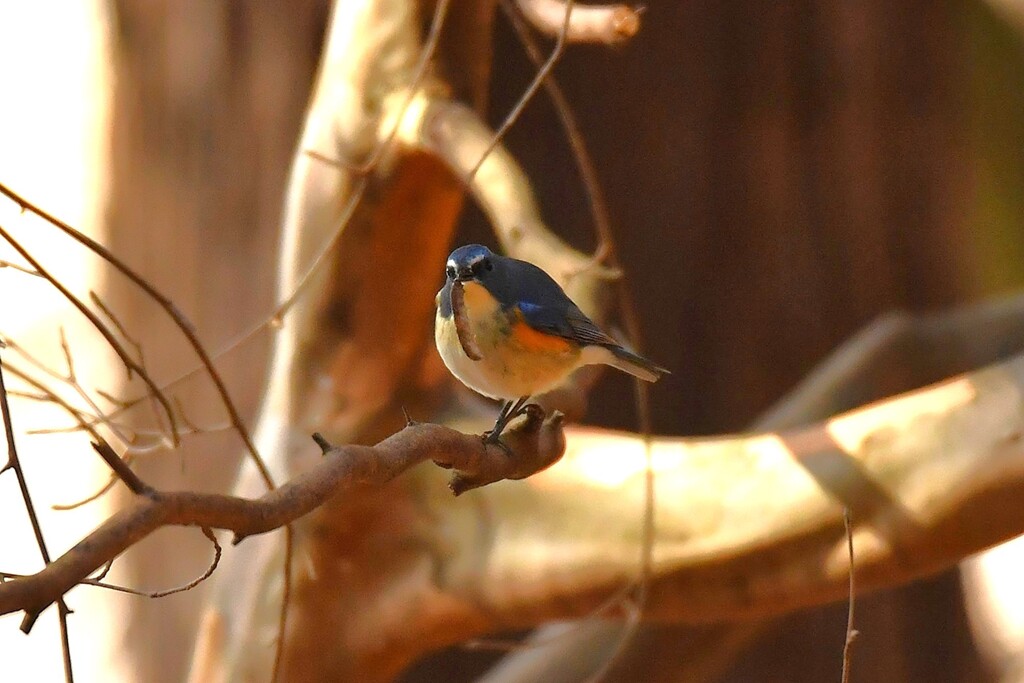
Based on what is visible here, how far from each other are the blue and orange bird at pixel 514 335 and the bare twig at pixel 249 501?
113 millimetres

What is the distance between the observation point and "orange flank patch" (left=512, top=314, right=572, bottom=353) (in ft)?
2.82

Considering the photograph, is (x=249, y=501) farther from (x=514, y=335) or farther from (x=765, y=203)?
(x=765, y=203)

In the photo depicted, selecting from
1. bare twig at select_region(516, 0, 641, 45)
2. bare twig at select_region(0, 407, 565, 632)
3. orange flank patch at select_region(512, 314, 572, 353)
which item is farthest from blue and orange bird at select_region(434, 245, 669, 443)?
bare twig at select_region(516, 0, 641, 45)

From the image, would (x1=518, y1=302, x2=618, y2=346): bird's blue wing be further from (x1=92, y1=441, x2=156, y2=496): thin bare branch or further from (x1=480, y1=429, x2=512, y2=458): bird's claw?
(x1=92, y1=441, x2=156, y2=496): thin bare branch

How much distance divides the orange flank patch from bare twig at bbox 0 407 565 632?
15 centimetres

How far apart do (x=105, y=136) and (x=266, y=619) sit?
1138 mm

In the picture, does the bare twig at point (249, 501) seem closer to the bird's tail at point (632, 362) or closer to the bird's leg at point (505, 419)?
the bird's leg at point (505, 419)

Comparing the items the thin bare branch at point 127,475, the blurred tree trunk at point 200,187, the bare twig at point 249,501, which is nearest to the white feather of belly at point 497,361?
the bare twig at point 249,501

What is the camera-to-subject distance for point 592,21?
99 cm

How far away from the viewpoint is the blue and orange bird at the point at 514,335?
833 millimetres

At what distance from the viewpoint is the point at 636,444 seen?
1444mm

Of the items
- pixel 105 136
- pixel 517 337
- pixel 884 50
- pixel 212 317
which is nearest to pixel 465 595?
pixel 517 337

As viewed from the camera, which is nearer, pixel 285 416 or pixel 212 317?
pixel 285 416

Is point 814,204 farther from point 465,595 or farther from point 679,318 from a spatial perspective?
point 465,595
